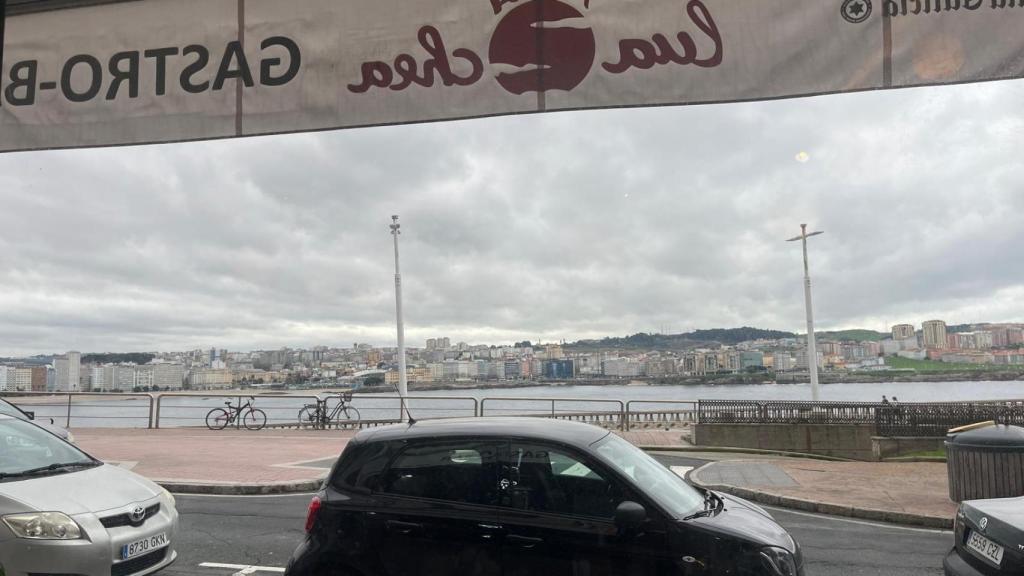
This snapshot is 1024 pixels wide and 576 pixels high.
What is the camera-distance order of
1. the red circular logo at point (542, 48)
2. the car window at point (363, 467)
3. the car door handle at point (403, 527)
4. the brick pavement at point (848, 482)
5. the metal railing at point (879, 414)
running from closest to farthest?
the red circular logo at point (542, 48), the car door handle at point (403, 527), the car window at point (363, 467), the brick pavement at point (848, 482), the metal railing at point (879, 414)

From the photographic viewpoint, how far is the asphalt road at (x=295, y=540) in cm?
759

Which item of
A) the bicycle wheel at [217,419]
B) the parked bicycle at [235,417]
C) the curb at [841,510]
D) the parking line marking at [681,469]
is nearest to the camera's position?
the curb at [841,510]

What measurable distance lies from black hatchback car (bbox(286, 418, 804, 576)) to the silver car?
198 cm

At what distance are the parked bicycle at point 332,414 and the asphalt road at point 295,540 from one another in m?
13.5

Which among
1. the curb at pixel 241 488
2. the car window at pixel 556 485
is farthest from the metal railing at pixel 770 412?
the car window at pixel 556 485

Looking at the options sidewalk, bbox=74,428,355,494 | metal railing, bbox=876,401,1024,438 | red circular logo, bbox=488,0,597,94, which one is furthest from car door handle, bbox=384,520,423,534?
metal railing, bbox=876,401,1024,438

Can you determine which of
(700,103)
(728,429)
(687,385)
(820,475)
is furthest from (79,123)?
(687,385)

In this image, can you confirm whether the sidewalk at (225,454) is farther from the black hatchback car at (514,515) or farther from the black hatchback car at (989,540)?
the black hatchback car at (989,540)

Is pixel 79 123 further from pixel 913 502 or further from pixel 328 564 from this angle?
pixel 913 502

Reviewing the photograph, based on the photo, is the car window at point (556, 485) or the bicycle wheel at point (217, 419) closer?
the car window at point (556, 485)

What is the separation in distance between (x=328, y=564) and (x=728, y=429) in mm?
19668

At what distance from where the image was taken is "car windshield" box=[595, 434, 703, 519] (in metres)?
4.96

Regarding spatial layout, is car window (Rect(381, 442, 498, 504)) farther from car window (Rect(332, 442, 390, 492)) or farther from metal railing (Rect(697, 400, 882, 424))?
metal railing (Rect(697, 400, 882, 424))

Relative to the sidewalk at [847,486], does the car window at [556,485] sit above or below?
above
